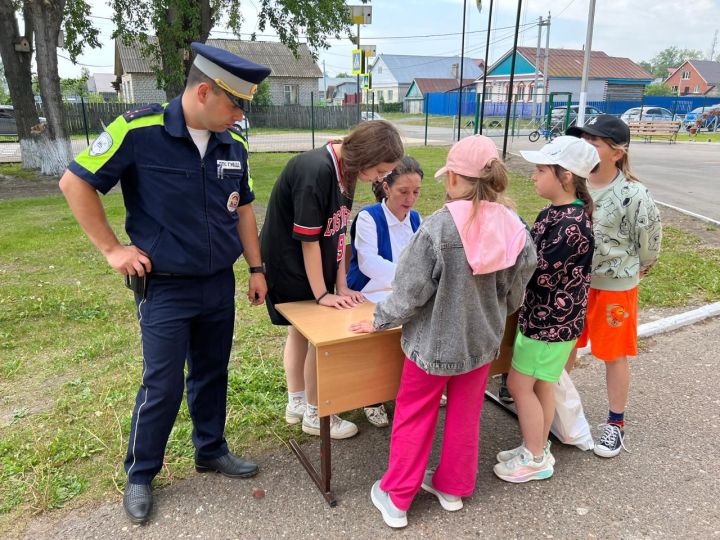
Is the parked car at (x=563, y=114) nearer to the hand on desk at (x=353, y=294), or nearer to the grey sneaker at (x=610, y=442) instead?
the grey sneaker at (x=610, y=442)

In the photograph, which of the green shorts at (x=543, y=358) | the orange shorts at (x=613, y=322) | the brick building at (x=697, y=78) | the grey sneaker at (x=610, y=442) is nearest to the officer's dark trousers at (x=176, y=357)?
the green shorts at (x=543, y=358)

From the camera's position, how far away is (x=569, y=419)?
281 cm

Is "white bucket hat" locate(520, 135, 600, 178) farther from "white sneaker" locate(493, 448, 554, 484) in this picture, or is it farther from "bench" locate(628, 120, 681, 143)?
"bench" locate(628, 120, 681, 143)

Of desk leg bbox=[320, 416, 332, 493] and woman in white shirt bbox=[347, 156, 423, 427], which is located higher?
woman in white shirt bbox=[347, 156, 423, 427]

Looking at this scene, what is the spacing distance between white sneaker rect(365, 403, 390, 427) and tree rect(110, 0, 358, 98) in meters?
10.1

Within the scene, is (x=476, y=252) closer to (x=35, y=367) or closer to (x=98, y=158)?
(x=98, y=158)

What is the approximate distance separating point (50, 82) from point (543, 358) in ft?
42.7

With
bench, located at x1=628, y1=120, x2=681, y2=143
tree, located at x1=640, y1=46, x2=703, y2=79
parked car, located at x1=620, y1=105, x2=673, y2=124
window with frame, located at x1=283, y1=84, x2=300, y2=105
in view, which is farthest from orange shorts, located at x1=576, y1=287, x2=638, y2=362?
tree, located at x1=640, y1=46, x2=703, y2=79

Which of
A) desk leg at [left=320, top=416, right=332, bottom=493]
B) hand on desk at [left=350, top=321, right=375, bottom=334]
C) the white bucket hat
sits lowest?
desk leg at [left=320, top=416, right=332, bottom=493]

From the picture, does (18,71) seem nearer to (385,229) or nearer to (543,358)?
(385,229)

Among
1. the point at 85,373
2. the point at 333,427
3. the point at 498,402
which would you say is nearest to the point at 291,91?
the point at 85,373

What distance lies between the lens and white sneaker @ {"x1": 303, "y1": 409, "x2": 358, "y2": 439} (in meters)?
2.93

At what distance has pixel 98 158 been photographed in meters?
1.99

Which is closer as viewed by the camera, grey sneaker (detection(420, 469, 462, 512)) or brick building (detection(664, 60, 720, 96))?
grey sneaker (detection(420, 469, 462, 512))
